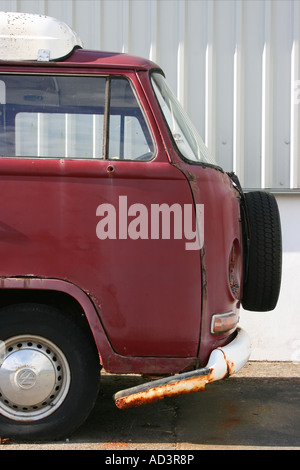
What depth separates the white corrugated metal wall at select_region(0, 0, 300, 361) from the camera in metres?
6.70

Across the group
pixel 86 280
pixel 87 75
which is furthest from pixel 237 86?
pixel 86 280

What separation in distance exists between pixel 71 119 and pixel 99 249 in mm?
848

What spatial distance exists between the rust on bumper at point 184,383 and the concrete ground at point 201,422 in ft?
1.12

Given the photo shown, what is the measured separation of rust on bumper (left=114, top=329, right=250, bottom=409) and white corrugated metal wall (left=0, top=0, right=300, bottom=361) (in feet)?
10.0

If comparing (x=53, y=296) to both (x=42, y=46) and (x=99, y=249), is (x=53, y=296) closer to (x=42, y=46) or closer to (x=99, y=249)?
(x=99, y=249)

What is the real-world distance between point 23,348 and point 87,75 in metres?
1.70

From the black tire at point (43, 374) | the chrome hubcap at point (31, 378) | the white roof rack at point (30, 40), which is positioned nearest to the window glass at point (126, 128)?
the white roof rack at point (30, 40)

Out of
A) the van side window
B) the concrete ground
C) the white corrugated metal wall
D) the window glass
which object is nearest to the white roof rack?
the van side window

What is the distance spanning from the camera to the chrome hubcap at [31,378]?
3910 millimetres

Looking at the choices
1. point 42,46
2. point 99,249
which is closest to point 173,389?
point 99,249

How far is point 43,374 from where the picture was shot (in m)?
3.92

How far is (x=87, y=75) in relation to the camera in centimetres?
406
